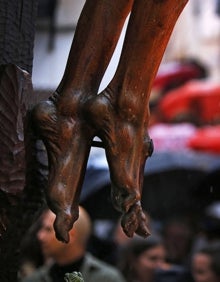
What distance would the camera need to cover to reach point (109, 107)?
6.71ft

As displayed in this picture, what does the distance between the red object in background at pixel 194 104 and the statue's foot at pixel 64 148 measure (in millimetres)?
8430

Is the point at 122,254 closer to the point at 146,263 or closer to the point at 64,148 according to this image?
the point at 146,263

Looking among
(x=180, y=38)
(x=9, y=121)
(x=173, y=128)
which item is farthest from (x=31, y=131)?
(x=180, y=38)

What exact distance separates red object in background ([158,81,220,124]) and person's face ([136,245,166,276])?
5331 millimetres

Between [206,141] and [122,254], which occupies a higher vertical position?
[122,254]

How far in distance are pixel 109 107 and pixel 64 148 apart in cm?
14

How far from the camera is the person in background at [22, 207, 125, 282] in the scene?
4312 millimetres

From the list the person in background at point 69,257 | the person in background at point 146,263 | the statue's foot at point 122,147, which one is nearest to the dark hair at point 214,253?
the person in background at point 146,263

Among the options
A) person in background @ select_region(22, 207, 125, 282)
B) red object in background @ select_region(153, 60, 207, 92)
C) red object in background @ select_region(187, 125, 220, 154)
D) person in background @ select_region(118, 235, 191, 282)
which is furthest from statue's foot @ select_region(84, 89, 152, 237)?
red object in background @ select_region(153, 60, 207, 92)

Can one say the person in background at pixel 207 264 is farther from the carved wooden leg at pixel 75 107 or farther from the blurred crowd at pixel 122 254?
the carved wooden leg at pixel 75 107

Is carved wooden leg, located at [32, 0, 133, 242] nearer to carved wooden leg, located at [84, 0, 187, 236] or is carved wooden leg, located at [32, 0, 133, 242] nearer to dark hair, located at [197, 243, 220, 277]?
carved wooden leg, located at [84, 0, 187, 236]

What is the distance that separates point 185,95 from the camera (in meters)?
11.1

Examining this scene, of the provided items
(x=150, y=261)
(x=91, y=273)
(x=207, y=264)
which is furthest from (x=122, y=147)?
(x=150, y=261)

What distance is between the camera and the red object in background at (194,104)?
10.6m
